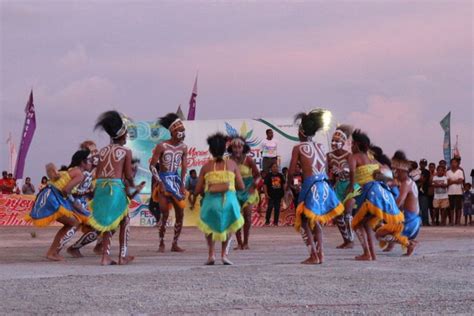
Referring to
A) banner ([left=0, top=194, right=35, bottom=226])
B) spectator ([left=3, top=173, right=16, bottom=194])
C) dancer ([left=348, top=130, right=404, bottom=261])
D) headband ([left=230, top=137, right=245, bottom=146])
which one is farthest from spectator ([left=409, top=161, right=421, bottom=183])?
spectator ([left=3, top=173, right=16, bottom=194])

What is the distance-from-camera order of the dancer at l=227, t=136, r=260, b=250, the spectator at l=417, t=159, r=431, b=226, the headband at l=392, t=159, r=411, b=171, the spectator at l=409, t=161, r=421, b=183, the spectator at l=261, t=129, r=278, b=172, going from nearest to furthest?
the headband at l=392, t=159, r=411, b=171 → the dancer at l=227, t=136, r=260, b=250 → the spectator at l=409, t=161, r=421, b=183 → the spectator at l=417, t=159, r=431, b=226 → the spectator at l=261, t=129, r=278, b=172

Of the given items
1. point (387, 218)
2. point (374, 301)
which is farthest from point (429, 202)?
point (374, 301)

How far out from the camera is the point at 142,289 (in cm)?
846

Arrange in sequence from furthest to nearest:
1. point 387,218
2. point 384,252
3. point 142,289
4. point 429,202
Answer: point 429,202, point 384,252, point 387,218, point 142,289

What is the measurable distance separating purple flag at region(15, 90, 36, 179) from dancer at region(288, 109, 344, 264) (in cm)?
2343

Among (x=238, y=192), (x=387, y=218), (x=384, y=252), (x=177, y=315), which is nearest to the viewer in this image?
(x=177, y=315)

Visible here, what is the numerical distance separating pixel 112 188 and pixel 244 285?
340cm

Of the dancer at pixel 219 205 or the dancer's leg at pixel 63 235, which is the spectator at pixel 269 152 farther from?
the dancer at pixel 219 205

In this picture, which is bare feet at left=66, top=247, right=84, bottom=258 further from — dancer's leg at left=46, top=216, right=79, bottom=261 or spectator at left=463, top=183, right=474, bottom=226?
spectator at left=463, top=183, right=474, bottom=226

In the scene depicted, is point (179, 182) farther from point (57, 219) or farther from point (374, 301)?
point (374, 301)

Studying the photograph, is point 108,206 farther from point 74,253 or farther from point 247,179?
point 247,179

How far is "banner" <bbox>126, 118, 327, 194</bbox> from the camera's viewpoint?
24.9 meters

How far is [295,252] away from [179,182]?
2090 millimetres

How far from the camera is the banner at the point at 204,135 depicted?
981 inches
